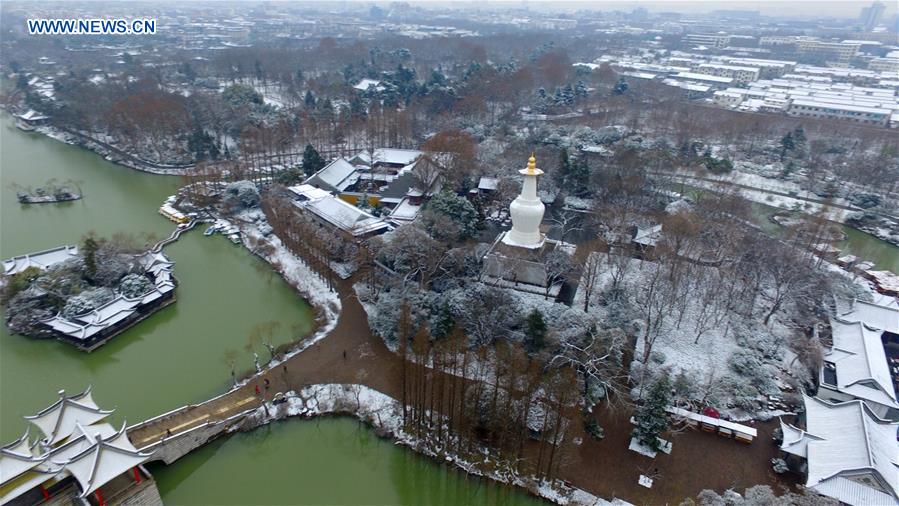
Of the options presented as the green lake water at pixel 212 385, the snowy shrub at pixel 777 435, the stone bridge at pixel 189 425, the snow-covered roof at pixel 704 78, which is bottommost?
the green lake water at pixel 212 385

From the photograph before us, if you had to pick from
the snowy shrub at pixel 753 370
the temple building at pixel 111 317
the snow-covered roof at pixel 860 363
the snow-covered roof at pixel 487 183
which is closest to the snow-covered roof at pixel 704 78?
the snow-covered roof at pixel 487 183

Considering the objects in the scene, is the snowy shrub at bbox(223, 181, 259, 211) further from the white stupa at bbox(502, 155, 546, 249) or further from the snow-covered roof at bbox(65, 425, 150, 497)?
the snow-covered roof at bbox(65, 425, 150, 497)

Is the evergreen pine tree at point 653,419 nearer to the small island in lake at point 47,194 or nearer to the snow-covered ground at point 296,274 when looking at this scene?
the snow-covered ground at point 296,274

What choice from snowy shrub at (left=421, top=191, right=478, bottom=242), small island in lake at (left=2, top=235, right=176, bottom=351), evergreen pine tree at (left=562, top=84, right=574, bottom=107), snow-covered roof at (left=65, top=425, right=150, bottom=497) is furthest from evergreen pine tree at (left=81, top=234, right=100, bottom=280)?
evergreen pine tree at (left=562, top=84, right=574, bottom=107)

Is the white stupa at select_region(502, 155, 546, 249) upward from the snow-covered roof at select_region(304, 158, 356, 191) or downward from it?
upward

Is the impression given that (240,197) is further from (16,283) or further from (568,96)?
(568,96)

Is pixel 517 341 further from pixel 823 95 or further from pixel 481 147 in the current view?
pixel 823 95

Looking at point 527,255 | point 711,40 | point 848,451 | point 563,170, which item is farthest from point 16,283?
point 711,40

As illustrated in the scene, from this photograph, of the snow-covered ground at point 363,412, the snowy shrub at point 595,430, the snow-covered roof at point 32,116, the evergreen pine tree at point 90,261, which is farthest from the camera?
the snow-covered roof at point 32,116
